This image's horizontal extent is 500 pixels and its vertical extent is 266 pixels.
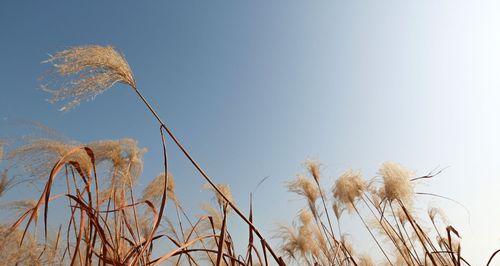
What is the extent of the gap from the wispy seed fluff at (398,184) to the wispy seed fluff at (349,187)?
832mm

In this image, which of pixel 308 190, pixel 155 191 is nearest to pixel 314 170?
pixel 308 190

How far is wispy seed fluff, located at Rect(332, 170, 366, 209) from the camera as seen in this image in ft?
14.5

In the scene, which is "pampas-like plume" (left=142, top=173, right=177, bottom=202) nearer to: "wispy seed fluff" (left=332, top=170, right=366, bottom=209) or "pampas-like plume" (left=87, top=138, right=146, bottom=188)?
"pampas-like plume" (left=87, top=138, right=146, bottom=188)

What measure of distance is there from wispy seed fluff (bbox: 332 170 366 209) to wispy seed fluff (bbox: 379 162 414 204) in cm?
83

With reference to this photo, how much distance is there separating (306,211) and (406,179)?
3.22 metres

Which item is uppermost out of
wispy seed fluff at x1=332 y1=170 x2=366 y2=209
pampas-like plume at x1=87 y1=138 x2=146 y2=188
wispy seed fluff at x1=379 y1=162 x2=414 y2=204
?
pampas-like plume at x1=87 y1=138 x2=146 y2=188

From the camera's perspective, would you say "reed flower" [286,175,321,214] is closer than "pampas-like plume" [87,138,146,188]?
No

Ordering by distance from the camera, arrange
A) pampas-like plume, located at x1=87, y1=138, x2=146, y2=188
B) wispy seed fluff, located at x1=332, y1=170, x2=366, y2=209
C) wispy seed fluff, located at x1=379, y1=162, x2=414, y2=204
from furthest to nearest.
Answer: wispy seed fluff, located at x1=332, y1=170, x2=366, y2=209, wispy seed fluff, located at x1=379, y1=162, x2=414, y2=204, pampas-like plume, located at x1=87, y1=138, x2=146, y2=188

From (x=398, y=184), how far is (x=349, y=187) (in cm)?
106

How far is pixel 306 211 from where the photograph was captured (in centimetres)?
650

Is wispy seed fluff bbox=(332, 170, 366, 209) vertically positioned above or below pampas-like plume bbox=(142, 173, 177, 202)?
below

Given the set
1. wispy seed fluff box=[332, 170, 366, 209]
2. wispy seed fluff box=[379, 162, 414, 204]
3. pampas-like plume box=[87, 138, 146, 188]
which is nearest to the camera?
pampas-like plume box=[87, 138, 146, 188]

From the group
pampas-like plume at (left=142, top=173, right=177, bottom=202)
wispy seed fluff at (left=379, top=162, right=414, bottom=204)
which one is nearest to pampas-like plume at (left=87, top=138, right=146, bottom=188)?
pampas-like plume at (left=142, top=173, right=177, bottom=202)

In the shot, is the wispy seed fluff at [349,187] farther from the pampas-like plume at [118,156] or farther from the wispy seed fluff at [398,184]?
the pampas-like plume at [118,156]
